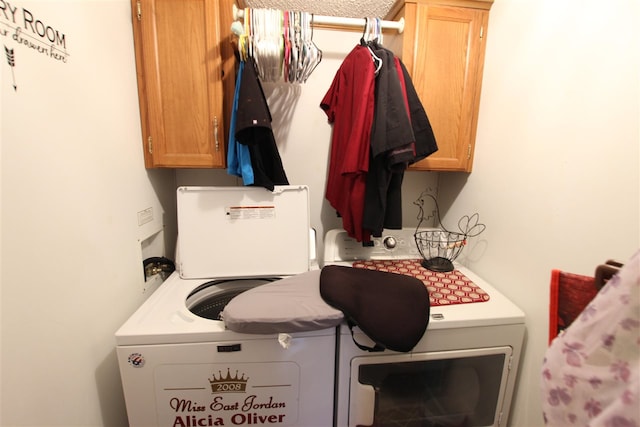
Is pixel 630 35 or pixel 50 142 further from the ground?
pixel 630 35

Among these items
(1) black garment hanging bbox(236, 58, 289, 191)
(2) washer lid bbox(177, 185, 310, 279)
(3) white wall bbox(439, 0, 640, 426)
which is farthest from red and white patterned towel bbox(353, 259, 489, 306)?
(1) black garment hanging bbox(236, 58, 289, 191)

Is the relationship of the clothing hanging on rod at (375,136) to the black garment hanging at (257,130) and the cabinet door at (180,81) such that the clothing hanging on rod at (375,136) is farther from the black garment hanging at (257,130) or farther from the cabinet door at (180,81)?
the cabinet door at (180,81)

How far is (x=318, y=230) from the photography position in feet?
6.13

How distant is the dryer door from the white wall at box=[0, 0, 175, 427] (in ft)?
3.06

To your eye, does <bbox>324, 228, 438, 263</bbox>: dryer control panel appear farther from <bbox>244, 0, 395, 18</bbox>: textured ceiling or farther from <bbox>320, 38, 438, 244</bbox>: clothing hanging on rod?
<bbox>244, 0, 395, 18</bbox>: textured ceiling

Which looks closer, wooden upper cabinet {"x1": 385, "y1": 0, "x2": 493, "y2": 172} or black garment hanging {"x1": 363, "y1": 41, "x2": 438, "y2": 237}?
black garment hanging {"x1": 363, "y1": 41, "x2": 438, "y2": 237}

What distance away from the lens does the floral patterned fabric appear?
0.47m

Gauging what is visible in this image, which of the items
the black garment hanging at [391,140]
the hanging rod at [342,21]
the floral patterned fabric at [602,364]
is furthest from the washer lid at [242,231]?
the floral patterned fabric at [602,364]

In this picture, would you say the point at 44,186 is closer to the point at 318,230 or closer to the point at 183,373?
the point at 183,373

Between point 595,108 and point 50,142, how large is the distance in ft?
5.41

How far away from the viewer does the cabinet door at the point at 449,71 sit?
4.38 feet

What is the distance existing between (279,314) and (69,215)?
0.73 m

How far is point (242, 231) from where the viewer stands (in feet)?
4.64

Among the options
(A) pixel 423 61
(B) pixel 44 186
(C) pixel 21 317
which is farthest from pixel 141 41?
(A) pixel 423 61
